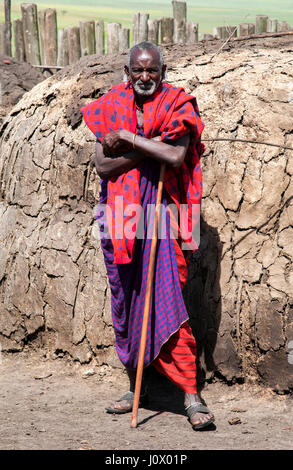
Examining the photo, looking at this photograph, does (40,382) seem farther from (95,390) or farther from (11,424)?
(11,424)

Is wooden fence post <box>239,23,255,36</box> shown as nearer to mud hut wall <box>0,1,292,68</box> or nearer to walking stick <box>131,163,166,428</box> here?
mud hut wall <box>0,1,292,68</box>

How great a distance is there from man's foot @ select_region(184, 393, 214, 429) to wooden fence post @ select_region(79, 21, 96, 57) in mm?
7377

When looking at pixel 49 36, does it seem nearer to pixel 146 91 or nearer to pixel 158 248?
pixel 146 91

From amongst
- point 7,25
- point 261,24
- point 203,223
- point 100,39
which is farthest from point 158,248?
point 261,24

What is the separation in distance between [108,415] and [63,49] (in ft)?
23.9

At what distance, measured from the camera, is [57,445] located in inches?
169

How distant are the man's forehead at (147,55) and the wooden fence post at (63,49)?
6.72 meters

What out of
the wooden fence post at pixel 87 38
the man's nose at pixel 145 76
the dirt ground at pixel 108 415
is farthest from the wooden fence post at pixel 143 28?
the man's nose at pixel 145 76

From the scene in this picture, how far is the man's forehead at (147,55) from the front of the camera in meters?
4.45

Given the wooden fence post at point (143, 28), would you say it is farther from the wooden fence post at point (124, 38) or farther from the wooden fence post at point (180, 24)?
the wooden fence post at point (180, 24)

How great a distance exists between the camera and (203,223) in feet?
17.6

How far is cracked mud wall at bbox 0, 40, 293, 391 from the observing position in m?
5.15

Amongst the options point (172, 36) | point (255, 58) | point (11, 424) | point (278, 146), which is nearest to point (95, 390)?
point (11, 424)

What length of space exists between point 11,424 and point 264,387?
1632mm
